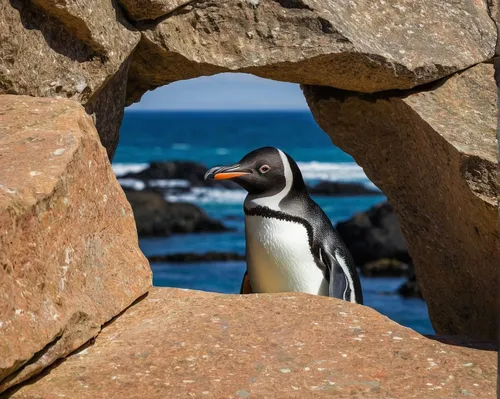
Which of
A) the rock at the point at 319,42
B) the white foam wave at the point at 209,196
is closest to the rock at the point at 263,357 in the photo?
the rock at the point at 319,42

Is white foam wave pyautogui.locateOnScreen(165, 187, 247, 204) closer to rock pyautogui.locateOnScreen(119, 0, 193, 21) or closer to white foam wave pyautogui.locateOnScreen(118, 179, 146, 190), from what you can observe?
white foam wave pyautogui.locateOnScreen(118, 179, 146, 190)

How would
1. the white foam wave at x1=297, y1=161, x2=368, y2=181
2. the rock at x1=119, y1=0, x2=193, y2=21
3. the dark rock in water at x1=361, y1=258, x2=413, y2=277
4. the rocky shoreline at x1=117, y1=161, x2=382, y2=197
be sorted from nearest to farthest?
the rock at x1=119, y1=0, x2=193, y2=21, the dark rock in water at x1=361, y1=258, x2=413, y2=277, the rocky shoreline at x1=117, y1=161, x2=382, y2=197, the white foam wave at x1=297, y1=161, x2=368, y2=181

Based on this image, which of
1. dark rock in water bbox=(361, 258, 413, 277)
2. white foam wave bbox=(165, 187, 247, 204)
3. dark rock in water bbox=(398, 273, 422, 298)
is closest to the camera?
dark rock in water bbox=(398, 273, 422, 298)

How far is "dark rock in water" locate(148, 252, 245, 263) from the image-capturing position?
62.1 feet

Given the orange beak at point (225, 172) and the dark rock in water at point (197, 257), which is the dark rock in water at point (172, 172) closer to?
the dark rock in water at point (197, 257)

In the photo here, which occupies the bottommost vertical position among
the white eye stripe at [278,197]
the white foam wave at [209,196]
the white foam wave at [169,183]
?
the white foam wave at [169,183]

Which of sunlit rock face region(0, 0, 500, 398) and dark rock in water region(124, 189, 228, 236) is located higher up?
sunlit rock face region(0, 0, 500, 398)

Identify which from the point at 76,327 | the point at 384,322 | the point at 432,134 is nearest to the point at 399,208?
the point at 432,134

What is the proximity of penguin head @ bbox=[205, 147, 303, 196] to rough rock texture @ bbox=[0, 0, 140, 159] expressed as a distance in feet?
3.09

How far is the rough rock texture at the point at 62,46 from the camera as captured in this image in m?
4.27

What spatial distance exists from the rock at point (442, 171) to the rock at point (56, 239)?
182 cm

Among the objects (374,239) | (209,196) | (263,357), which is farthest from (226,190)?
(263,357)

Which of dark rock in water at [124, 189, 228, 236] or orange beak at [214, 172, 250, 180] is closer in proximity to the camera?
orange beak at [214, 172, 250, 180]

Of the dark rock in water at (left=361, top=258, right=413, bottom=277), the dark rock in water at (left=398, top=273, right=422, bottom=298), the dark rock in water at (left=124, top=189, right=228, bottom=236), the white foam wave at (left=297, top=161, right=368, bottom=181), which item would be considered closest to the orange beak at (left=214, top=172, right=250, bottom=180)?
the dark rock in water at (left=398, top=273, right=422, bottom=298)
